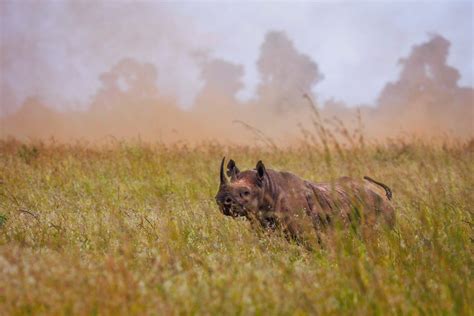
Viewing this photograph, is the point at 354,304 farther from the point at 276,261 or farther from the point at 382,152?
the point at 382,152

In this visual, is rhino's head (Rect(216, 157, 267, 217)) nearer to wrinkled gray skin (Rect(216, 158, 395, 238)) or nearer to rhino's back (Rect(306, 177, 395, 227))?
wrinkled gray skin (Rect(216, 158, 395, 238))

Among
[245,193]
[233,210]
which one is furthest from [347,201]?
[233,210]

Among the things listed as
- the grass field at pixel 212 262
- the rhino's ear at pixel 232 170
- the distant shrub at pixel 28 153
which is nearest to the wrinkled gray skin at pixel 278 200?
the rhino's ear at pixel 232 170

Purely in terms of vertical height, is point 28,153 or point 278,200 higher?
point 278,200

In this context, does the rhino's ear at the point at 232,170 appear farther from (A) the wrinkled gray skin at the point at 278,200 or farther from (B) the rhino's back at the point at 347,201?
(B) the rhino's back at the point at 347,201

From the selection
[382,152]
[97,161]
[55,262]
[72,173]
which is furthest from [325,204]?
[382,152]

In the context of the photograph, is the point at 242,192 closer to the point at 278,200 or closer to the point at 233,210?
the point at 233,210

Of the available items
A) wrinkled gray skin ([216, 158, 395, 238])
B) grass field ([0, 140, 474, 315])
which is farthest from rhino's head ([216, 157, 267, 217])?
grass field ([0, 140, 474, 315])

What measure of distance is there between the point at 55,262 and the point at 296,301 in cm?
137

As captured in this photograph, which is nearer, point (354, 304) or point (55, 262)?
point (354, 304)

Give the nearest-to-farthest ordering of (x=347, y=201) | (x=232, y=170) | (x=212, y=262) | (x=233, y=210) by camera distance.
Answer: (x=212, y=262), (x=233, y=210), (x=232, y=170), (x=347, y=201)

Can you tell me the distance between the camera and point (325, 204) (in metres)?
5.53

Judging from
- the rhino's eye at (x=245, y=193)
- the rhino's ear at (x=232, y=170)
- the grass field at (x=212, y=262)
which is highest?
the rhino's ear at (x=232, y=170)

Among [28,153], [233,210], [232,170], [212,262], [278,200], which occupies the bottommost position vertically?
[28,153]
